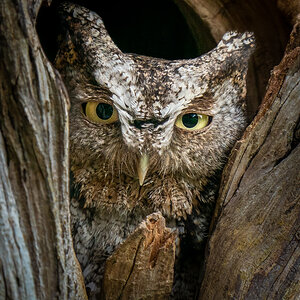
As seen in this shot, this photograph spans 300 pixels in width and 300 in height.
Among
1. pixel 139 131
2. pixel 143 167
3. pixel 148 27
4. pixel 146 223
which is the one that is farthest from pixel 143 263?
pixel 148 27

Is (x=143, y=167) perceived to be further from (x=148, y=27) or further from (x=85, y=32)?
(x=148, y=27)

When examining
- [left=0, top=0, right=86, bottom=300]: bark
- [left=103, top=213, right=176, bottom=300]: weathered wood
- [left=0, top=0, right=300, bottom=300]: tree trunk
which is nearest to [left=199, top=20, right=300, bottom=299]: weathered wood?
[left=0, top=0, right=300, bottom=300]: tree trunk

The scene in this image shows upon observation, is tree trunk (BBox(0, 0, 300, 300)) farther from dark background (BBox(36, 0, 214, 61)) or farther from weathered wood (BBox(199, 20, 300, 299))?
dark background (BBox(36, 0, 214, 61))

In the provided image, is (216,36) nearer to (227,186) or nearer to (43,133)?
(227,186)

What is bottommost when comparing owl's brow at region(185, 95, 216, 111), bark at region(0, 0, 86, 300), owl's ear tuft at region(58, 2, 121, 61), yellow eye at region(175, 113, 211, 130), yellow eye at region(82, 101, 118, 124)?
bark at region(0, 0, 86, 300)

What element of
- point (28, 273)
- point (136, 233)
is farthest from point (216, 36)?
point (28, 273)
